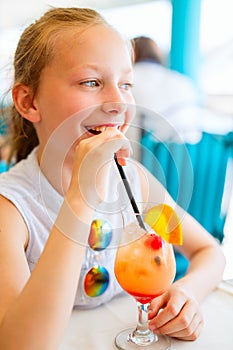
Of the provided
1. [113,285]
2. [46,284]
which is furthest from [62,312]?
[113,285]

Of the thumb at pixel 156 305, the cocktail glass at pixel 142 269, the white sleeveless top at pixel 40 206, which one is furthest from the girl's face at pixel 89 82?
the thumb at pixel 156 305

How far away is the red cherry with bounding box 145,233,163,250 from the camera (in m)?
0.74

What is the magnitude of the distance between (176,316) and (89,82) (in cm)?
46

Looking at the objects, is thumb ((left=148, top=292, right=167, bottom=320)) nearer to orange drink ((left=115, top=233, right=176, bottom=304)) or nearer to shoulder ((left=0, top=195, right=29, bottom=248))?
orange drink ((left=115, top=233, right=176, bottom=304))

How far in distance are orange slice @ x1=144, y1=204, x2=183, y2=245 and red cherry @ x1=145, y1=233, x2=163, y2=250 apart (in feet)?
0.03

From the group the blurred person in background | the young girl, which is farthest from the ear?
the blurred person in background

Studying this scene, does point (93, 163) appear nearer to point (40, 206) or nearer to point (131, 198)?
point (131, 198)

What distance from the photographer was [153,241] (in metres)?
0.74

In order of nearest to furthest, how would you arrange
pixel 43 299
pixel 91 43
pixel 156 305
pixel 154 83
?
1. pixel 43 299
2. pixel 156 305
3. pixel 91 43
4. pixel 154 83

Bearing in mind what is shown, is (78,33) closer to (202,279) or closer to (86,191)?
(86,191)

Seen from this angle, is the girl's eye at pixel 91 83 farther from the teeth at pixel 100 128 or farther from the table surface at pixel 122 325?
the table surface at pixel 122 325

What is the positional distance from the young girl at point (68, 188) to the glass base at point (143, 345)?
2 cm

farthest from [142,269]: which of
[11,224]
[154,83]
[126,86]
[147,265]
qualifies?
[154,83]

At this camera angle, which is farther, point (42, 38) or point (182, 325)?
point (42, 38)
